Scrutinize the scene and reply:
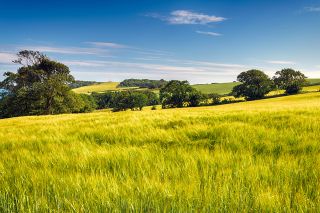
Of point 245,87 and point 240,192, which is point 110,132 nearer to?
point 240,192

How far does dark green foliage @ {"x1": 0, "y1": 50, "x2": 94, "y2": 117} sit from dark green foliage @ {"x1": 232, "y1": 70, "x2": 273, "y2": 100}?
69667 millimetres

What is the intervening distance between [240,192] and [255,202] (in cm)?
12

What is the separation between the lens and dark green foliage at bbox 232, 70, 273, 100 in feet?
333

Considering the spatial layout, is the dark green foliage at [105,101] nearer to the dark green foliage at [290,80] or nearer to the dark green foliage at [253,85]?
the dark green foliage at [253,85]

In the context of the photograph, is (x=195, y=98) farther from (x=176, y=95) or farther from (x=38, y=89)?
(x=38, y=89)

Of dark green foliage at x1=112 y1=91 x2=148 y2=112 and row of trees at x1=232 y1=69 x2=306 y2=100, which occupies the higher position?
row of trees at x1=232 y1=69 x2=306 y2=100

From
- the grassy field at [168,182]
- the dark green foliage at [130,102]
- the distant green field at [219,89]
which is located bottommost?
the dark green foliage at [130,102]

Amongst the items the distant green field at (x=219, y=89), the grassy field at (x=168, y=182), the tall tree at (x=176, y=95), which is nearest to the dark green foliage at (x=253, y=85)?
the tall tree at (x=176, y=95)

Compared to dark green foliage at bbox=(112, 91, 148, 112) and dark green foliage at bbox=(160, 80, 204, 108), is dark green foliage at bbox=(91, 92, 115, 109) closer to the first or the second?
dark green foliage at bbox=(112, 91, 148, 112)

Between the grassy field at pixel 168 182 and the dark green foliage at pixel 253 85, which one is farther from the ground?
the dark green foliage at pixel 253 85

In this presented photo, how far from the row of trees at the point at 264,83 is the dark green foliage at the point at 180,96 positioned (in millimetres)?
16434

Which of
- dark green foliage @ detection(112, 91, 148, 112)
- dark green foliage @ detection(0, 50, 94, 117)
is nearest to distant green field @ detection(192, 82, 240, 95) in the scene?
dark green foliage @ detection(112, 91, 148, 112)

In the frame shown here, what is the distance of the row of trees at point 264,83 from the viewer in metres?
101

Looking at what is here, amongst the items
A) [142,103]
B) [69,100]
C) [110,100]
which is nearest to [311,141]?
[69,100]
